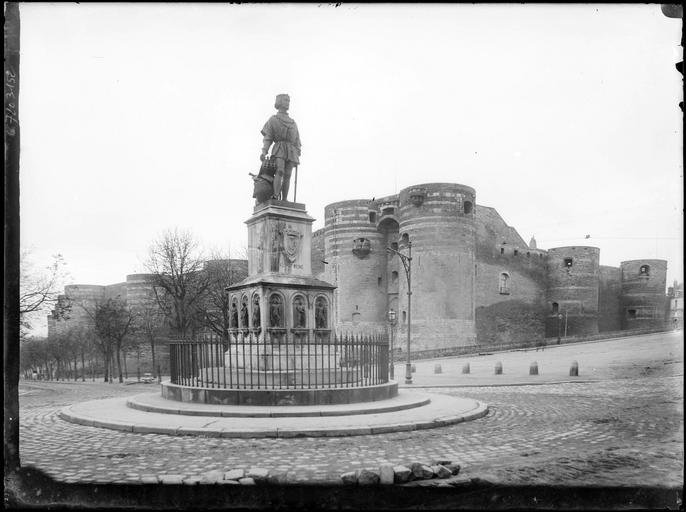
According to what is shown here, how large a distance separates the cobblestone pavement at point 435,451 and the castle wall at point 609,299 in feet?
177

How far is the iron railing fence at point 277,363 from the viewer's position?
11.3 meters

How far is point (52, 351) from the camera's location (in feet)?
154

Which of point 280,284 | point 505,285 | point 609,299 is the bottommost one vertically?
point 609,299

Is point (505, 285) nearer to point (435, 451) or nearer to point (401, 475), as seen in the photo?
point (435, 451)

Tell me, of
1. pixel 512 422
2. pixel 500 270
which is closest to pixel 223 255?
pixel 500 270

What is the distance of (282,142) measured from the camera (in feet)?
43.8

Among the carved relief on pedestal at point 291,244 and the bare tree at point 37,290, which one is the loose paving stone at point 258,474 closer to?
the carved relief on pedestal at point 291,244

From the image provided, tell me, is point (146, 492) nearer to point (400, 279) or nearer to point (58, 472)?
point (58, 472)

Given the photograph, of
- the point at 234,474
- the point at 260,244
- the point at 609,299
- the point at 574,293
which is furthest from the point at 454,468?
the point at 609,299

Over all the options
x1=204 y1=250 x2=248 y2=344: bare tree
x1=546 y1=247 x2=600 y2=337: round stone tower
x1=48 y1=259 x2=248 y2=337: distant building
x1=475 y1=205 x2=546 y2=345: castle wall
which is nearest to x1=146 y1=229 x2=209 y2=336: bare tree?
x1=204 y1=250 x2=248 y2=344: bare tree

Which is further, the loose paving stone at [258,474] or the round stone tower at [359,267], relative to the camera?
the round stone tower at [359,267]

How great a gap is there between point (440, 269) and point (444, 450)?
124ft

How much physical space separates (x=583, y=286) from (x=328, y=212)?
25.3m

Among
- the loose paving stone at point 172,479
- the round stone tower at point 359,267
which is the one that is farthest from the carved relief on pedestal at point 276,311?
the round stone tower at point 359,267
